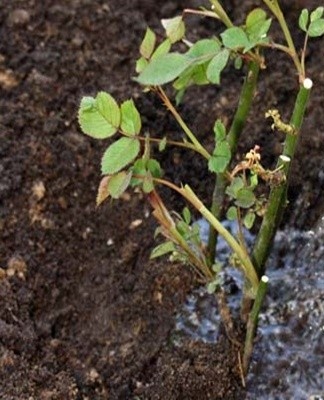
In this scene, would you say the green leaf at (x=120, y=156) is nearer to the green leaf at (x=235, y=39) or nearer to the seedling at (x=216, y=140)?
the seedling at (x=216, y=140)

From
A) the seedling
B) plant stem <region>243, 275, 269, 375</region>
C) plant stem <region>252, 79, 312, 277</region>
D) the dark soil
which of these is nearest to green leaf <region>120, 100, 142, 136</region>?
the seedling

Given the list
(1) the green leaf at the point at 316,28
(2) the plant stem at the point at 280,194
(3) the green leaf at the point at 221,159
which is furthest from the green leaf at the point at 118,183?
Answer: (1) the green leaf at the point at 316,28

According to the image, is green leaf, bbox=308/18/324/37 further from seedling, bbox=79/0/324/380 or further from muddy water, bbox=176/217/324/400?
muddy water, bbox=176/217/324/400

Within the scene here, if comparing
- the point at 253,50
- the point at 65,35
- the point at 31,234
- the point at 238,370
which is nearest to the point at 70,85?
the point at 65,35

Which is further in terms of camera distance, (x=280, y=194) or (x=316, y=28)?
(x=280, y=194)

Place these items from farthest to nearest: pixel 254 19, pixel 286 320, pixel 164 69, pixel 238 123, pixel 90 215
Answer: pixel 90 215
pixel 286 320
pixel 238 123
pixel 254 19
pixel 164 69

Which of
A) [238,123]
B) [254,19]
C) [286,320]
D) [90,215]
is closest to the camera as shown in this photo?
[254,19]

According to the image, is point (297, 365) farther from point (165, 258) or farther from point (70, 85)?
point (70, 85)

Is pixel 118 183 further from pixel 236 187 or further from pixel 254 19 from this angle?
pixel 254 19

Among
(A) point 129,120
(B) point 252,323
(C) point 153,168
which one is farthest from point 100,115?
(B) point 252,323
